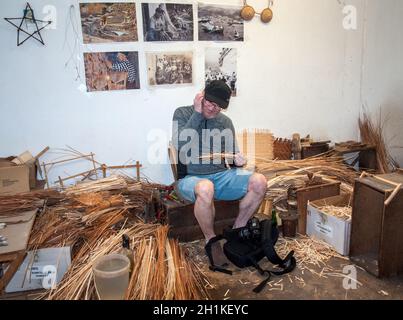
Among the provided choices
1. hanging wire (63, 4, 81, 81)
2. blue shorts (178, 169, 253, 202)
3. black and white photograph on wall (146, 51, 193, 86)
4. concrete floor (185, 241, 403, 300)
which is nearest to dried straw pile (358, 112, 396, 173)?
concrete floor (185, 241, 403, 300)

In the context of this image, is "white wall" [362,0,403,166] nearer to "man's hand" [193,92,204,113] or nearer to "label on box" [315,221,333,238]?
"label on box" [315,221,333,238]

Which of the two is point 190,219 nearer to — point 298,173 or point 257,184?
point 257,184

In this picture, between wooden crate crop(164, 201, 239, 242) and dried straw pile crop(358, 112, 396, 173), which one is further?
dried straw pile crop(358, 112, 396, 173)

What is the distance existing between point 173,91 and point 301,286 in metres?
2.20

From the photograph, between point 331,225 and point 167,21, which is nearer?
point 331,225

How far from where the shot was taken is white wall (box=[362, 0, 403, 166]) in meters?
4.15

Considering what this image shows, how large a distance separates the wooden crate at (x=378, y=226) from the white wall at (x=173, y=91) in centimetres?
169

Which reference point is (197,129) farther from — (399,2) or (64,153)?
(399,2)

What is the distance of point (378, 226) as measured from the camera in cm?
234

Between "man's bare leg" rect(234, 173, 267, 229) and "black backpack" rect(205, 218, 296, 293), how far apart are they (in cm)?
16

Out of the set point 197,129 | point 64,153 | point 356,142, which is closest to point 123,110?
point 64,153

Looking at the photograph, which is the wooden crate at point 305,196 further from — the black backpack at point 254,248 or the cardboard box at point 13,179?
the cardboard box at point 13,179

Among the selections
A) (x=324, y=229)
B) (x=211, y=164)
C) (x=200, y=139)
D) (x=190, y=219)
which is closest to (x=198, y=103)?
(x=200, y=139)
